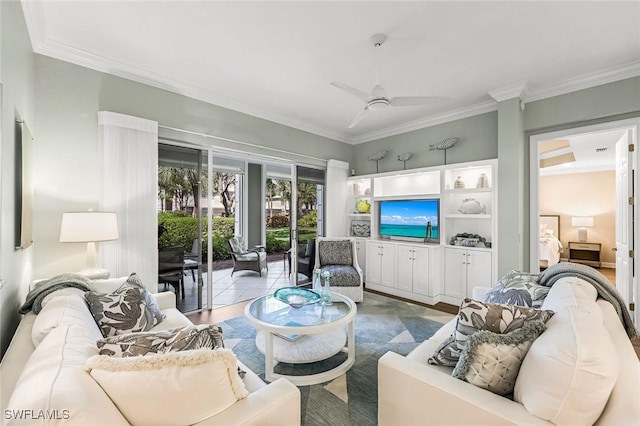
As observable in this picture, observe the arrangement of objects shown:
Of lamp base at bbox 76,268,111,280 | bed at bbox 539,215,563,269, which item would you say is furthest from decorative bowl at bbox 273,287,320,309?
bed at bbox 539,215,563,269

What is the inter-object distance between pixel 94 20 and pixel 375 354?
3.77m

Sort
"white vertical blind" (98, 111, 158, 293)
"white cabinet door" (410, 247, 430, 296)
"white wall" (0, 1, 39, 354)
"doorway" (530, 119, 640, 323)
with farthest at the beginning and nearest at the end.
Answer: "white cabinet door" (410, 247, 430, 296), "doorway" (530, 119, 640, 323), "white vertical blind" (98, 111, 158, 293), "white wall" (0, 1, 39, 354)

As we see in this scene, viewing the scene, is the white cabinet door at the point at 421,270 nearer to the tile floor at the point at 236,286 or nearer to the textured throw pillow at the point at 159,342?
the tile floor at the point at 236,286

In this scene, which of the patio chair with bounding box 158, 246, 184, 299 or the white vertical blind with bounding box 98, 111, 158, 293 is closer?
the white vertical blind with bounding box 98, 111, 158, 293

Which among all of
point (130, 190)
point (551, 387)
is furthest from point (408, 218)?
point (130, 190)

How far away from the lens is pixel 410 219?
186 inches

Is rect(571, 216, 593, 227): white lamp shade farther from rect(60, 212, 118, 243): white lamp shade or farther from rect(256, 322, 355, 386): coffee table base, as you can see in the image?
rect(60, 212, 118, 243): white lamp shade

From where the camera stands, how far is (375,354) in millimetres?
2623

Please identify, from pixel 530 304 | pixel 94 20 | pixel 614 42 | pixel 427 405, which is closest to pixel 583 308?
pixel 530 304

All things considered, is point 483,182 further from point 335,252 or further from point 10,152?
point 10,152

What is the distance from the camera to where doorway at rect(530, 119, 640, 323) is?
3.38 m

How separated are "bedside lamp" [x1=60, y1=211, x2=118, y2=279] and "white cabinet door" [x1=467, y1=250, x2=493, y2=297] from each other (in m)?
4.26

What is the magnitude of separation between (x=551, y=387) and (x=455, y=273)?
329 cm

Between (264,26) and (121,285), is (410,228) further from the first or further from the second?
(121,285)
